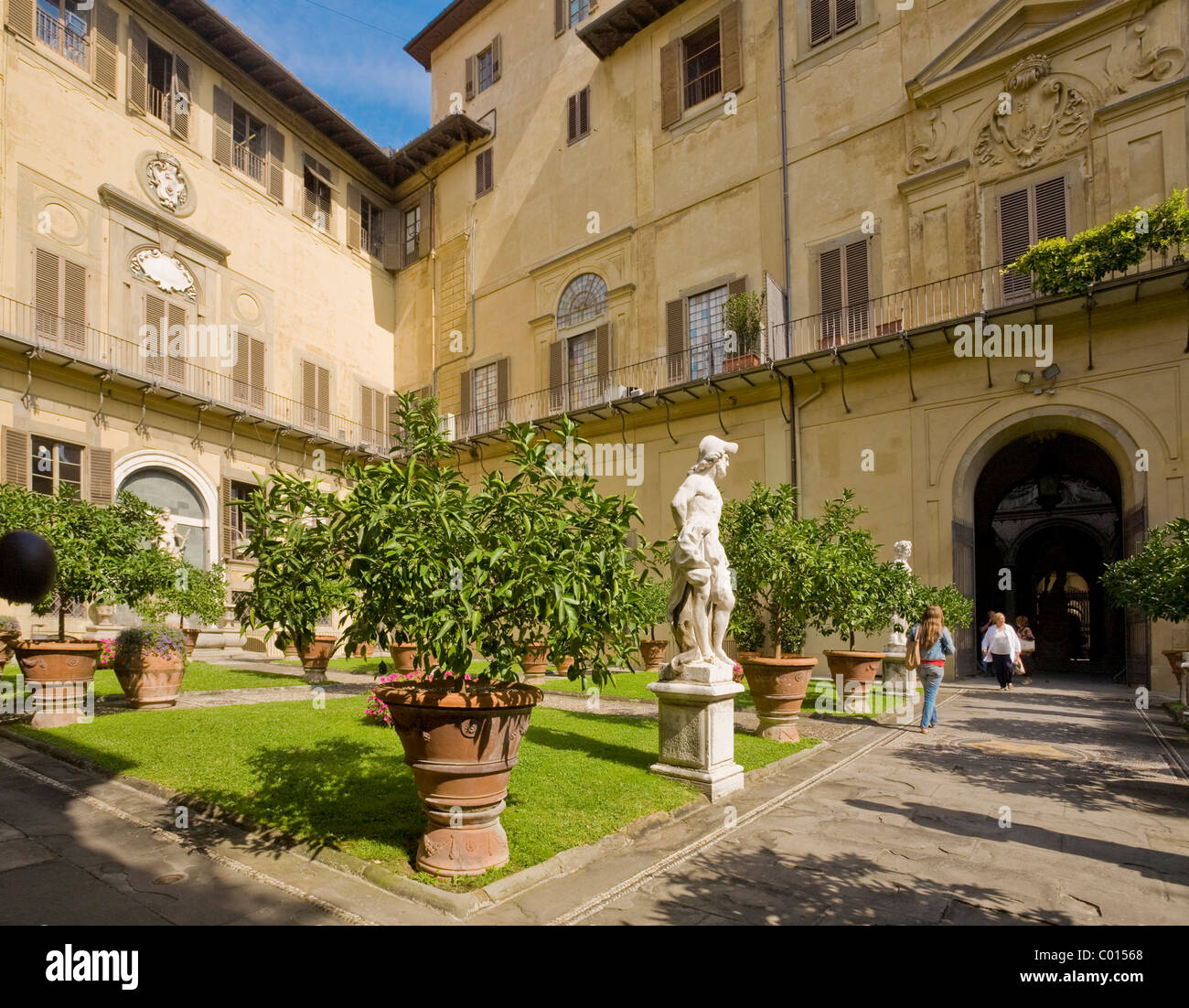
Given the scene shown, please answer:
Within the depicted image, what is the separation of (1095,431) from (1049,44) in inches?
282

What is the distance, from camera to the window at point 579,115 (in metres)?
21.5

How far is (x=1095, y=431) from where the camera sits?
13148 millimetres

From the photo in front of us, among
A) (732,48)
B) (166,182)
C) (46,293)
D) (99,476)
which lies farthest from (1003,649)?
(166,182)

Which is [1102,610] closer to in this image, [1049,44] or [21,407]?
[1049,44]

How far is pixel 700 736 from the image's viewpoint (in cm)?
596

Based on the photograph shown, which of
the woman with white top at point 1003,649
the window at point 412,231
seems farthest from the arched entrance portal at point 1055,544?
the window at point 412,231

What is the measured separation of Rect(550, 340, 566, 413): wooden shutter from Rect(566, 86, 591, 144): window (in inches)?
230

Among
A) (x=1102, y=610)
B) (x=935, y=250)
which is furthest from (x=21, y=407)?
(x=1102, y=610)

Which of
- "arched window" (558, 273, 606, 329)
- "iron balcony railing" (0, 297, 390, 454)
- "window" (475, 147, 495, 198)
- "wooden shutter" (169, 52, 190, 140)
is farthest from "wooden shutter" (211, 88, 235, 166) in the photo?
"arched window" (558, 273, 606, 329)

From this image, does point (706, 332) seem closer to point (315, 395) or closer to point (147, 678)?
point (315, 395)

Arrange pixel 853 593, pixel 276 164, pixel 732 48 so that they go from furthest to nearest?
pixel 276 164
pixel 732 48
pixel 853 593

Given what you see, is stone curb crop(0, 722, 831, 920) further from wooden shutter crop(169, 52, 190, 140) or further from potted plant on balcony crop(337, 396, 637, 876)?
wooden shutter crop(169, 52, 190, 140)

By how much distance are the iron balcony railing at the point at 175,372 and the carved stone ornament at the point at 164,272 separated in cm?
103

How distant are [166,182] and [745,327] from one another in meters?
14.5
